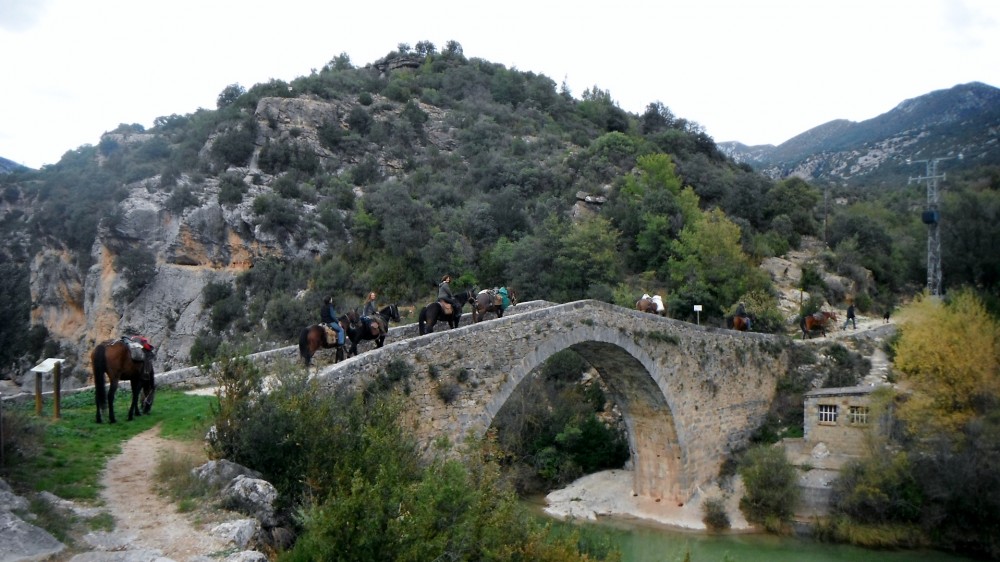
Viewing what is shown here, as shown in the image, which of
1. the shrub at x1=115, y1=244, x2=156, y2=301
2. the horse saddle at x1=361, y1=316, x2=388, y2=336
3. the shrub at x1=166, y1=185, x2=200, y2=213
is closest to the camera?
the horse saddle at x1=361, y1=316, x2=388, y2=336

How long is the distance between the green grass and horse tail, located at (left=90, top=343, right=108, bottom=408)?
36cm

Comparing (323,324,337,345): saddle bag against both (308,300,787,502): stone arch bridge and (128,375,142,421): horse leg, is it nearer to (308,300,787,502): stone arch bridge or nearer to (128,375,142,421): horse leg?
(308,300,787,502): stone arch bridge

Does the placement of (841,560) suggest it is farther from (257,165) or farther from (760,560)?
(257,165)

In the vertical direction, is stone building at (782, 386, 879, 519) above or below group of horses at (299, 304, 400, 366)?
below

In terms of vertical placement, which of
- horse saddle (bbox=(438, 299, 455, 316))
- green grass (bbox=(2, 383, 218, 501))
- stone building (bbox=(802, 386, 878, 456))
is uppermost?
horse saddle (bbox=(438, 299, 455, 316))

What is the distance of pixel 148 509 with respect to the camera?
7.23 meters

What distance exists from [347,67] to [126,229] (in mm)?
33895

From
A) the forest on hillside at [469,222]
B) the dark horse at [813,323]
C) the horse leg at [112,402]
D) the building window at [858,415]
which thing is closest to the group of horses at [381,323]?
the horse leg at [112,402]

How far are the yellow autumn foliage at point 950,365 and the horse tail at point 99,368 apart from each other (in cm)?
1944

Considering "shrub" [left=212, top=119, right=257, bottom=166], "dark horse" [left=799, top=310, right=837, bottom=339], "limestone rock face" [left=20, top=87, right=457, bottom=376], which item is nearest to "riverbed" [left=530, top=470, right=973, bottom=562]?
"dark horse" [left=799, top=310, right=837, bottom=339]

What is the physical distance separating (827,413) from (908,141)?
53247 mm

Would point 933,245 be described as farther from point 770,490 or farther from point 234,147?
point 234,147

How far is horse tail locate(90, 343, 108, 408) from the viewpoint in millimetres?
10141

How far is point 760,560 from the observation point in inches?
A: 699
